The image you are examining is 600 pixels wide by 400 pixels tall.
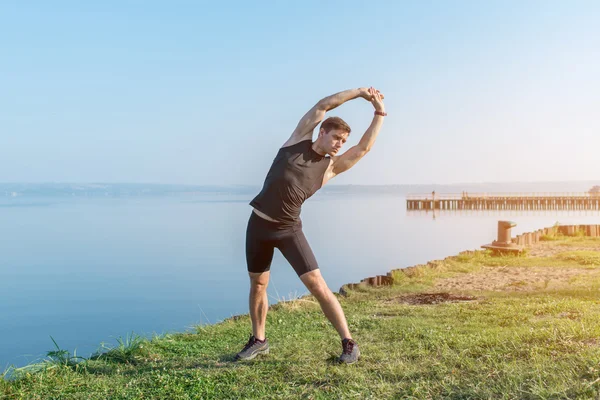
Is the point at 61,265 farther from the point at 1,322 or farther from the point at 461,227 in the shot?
the point at 461,227

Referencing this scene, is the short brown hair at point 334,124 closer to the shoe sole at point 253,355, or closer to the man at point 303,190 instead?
the man at point 303,190

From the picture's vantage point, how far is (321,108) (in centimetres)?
421

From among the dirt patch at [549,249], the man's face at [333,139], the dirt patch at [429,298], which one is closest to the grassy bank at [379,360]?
the dirt patch at [429,298]

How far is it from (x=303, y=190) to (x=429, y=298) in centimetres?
449

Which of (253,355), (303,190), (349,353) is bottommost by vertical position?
(253,355)

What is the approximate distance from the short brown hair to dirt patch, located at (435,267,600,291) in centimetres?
569

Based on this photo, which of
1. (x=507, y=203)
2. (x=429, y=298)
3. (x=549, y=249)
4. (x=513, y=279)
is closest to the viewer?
(x=429, y=298)

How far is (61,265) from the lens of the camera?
23031 millimetres

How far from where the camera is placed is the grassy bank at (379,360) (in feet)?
11.9

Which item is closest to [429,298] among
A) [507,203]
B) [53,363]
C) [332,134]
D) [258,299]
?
[258,299]

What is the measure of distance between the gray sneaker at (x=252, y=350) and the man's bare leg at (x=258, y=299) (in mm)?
48

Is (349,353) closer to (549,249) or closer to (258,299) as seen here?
(258,299)

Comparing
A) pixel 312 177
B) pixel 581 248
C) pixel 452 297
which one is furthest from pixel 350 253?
pixel 312 177

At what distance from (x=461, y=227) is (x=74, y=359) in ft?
117
